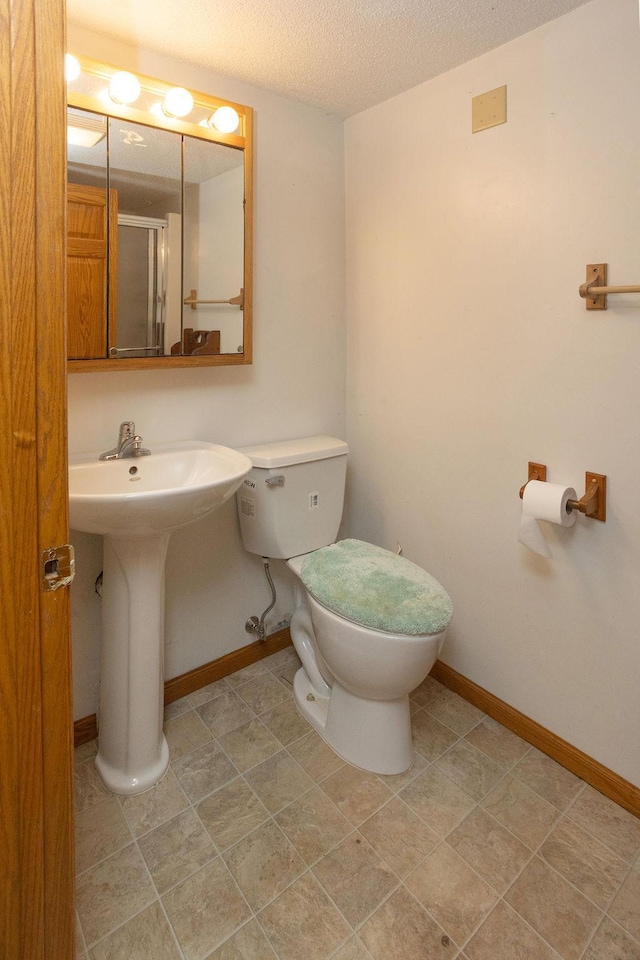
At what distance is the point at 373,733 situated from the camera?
5.37ft

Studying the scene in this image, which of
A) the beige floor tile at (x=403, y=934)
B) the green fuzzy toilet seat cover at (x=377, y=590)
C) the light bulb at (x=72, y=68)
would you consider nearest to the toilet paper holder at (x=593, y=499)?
the green fuzzy toilet seat cover at (x=377, y=590)

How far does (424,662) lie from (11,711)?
107 centimetres

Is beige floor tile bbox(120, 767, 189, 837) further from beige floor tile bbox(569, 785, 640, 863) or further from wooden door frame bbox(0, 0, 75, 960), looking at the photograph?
beige floor tile bbox(569, 785, 640, 863)

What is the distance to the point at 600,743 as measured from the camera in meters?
1.57

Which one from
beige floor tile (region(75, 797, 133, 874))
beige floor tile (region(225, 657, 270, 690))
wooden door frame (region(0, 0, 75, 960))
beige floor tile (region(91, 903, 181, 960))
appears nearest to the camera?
wooden door frame (region(0, 0, 75, 960))

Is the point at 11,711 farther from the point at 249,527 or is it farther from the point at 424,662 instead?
the point at 249,527

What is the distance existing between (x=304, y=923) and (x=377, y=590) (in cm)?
78

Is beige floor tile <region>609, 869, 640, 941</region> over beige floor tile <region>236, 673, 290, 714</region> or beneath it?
beneath

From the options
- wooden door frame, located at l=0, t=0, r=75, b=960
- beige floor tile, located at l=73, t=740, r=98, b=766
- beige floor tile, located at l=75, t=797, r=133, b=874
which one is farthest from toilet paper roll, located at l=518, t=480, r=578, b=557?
beige floor tile, located at l=73, t=740, r=98, b=766

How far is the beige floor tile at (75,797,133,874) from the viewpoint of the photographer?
138 centimetres

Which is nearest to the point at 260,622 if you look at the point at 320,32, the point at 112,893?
the point at 112,893

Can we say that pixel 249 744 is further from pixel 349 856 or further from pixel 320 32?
pixel 320 32

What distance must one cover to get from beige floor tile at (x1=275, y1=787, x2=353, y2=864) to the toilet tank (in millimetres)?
745

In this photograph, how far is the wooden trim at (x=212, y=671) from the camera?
1761 mm
